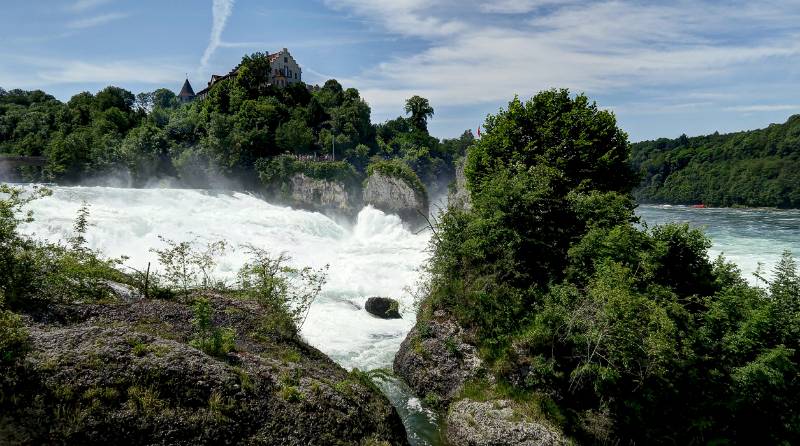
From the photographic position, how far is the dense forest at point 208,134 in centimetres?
4656

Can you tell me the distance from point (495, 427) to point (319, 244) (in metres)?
22.8

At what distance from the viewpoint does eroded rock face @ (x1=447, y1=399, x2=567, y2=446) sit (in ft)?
41.6

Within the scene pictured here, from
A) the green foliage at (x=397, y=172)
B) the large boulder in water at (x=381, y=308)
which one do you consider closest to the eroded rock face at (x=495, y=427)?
the large boulder in water at (x=381, y=308)

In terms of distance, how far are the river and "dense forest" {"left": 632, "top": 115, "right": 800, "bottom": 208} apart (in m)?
58.3

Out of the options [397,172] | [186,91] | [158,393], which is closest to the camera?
[158,393]

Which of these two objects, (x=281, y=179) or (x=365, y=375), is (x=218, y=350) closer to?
(x=365, y=375)

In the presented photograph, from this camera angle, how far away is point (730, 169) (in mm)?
105000

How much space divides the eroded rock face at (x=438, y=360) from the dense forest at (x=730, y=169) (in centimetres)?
7539

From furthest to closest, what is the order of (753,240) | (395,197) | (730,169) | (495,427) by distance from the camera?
(730,169)
(395,197)
(753,240)
(495,427)

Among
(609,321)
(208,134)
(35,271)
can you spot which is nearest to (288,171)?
(208,134)

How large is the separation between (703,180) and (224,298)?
12468 cm

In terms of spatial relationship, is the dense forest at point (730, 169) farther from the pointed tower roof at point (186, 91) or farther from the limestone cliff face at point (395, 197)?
the pointed tower roof at point (186, 91)

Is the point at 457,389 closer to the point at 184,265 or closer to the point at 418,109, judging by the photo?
the point at 184,265

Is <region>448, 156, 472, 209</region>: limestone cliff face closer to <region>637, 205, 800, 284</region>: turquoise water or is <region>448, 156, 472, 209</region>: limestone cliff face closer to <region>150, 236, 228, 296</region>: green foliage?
<region>637, 205, 800, 284</region>: turquoise water
